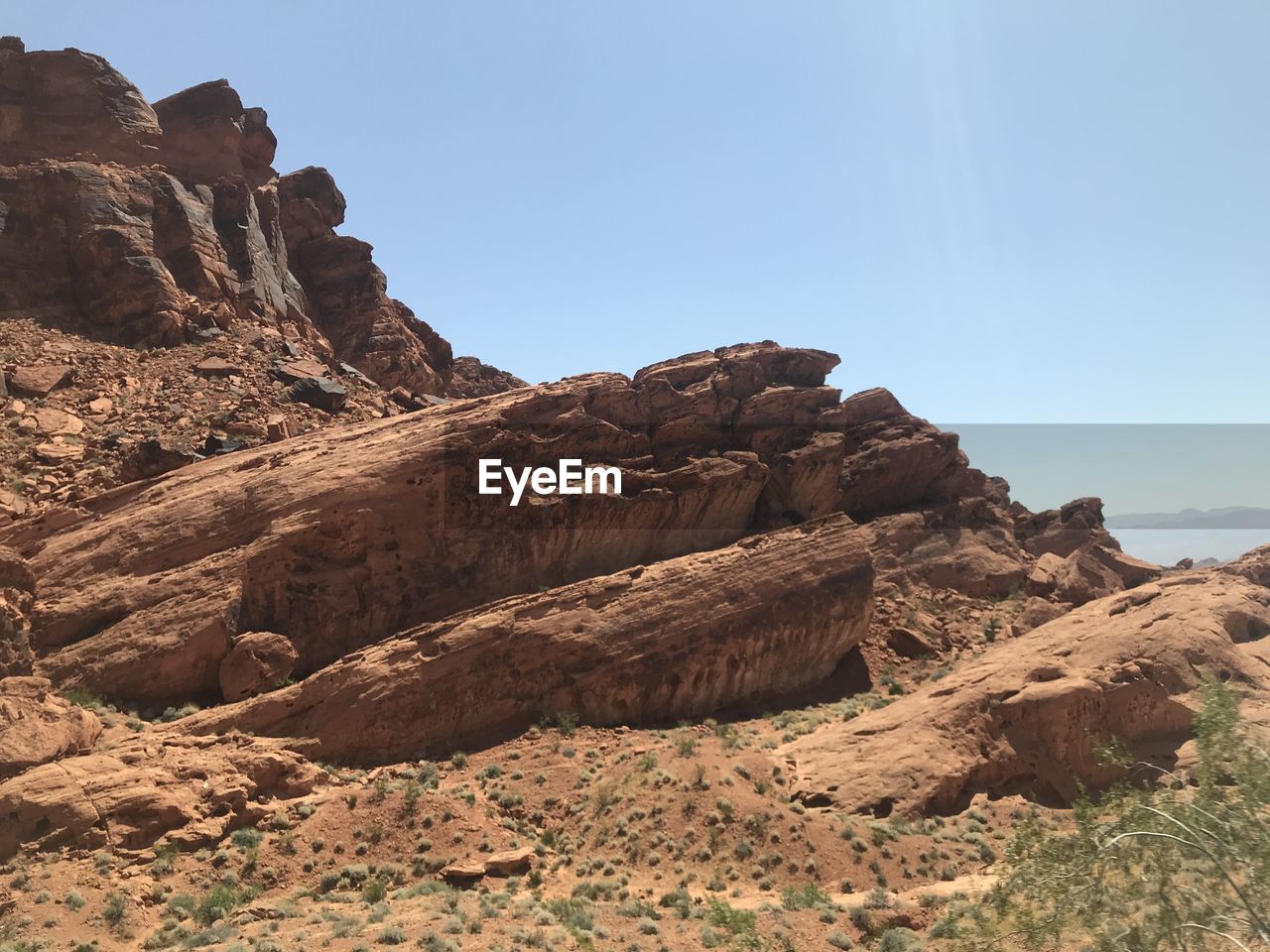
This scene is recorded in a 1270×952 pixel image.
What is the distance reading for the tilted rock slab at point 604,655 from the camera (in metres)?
21.2

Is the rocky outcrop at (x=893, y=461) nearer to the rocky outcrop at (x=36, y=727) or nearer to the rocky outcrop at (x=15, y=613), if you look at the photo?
the rocky outcrop at (x=36, y=727)

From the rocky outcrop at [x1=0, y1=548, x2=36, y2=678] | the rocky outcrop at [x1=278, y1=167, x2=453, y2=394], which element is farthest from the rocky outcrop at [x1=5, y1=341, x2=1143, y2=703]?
the rocky outcrop at [x1=278, y1=167, x2=453, y2=394]

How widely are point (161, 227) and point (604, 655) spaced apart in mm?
33105

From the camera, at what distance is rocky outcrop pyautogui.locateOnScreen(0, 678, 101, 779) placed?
16.8m

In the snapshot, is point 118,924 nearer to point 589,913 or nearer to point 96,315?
point 589,913

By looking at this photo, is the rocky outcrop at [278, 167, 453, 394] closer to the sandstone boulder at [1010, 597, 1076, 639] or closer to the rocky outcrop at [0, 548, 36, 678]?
the rocky outcrop at [0, 548, 36, 678]

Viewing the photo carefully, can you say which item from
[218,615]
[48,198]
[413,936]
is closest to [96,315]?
[48,198]

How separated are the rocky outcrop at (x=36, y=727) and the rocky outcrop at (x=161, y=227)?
22733 mm

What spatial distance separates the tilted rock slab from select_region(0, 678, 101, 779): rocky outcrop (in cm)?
229

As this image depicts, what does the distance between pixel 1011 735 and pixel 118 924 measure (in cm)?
1983

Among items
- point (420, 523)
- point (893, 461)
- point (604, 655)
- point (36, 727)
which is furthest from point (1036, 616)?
point (36, 727)

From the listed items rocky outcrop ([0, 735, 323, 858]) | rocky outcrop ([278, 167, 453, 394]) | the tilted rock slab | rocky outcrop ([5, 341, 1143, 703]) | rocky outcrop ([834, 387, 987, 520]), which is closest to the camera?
rocky outcrop ([0, 735, 323, 858])

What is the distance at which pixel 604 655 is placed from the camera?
24.1 metres

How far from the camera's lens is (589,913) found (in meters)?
15.0
